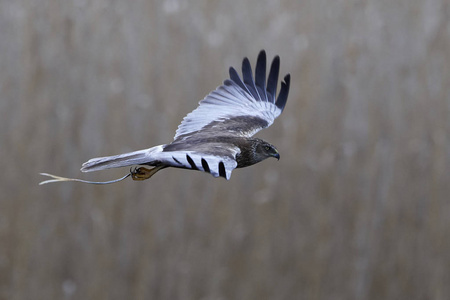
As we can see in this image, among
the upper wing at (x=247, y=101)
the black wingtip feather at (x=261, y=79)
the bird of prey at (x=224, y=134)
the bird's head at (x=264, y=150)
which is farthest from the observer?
the black wingtip feather at (x=261, y=79)

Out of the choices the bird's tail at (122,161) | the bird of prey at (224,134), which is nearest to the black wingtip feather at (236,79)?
the bird of prey at (224,134)

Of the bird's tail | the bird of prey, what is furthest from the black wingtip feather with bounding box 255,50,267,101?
the bird's tail

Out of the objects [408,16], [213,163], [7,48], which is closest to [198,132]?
[213,163]

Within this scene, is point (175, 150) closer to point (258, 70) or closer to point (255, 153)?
point (255, 153)

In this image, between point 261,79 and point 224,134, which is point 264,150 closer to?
point 224,134

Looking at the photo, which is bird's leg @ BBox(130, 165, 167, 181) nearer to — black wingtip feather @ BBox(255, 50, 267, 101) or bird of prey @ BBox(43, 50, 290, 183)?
bird of prey @ BBox(43, 50, 290, 183)

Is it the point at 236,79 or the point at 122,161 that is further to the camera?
the point at 236,79

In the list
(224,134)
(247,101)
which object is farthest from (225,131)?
(247,101)

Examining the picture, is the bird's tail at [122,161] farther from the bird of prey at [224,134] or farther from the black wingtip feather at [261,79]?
the black wingtip feather at [261,79]
